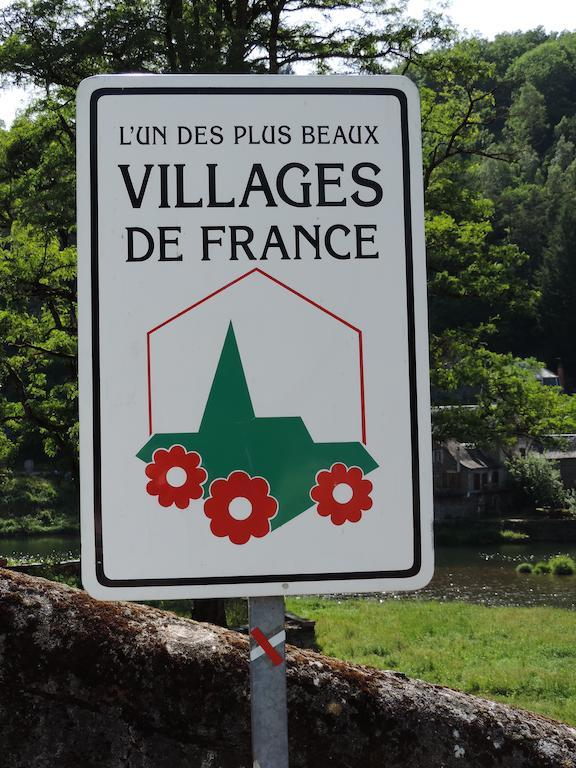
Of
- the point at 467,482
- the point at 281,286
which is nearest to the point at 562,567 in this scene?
the point at 467,482

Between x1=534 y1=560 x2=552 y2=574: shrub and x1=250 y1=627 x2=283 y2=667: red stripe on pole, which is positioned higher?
x1=250 y1=627 x2=283 y2=667: red stripe on pole

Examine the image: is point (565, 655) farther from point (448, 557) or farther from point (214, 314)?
point (448, 557)

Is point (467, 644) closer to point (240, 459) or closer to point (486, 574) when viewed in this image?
point (240, 459)

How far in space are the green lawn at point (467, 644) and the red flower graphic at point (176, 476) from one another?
9.50 meters

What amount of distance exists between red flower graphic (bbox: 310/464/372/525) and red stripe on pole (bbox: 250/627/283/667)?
0.83 feet

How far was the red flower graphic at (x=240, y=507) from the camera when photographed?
1.88 meters

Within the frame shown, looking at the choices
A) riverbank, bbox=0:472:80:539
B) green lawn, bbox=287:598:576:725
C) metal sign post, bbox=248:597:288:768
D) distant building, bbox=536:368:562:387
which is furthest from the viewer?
distant building, bbox=536:368:562:387

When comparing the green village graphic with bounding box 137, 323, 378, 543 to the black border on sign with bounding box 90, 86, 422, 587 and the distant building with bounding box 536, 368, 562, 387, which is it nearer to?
the black border on sign with bounding box 90, 86, 422, 587

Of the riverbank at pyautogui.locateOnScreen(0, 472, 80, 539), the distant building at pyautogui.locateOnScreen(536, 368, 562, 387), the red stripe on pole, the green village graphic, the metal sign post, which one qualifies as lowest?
the riverbank at pyautogui.locateOnScreen(0, 472, 80, 539)

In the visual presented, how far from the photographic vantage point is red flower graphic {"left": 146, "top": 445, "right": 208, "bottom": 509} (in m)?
1.88

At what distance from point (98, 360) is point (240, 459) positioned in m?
0.34

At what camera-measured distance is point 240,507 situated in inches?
74.2

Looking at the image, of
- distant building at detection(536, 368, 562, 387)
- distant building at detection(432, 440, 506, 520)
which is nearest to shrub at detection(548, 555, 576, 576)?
distant building at detection(432, 440, 506, 520)

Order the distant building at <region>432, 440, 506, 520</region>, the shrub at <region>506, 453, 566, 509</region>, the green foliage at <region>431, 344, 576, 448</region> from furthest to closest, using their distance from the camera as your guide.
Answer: the shrub at <region>506, 453, 566, 509</region>, the distant building at <region>432, 440, 506, 520</region>, the green foliage at <region>431, 344, 576, 448</region>
